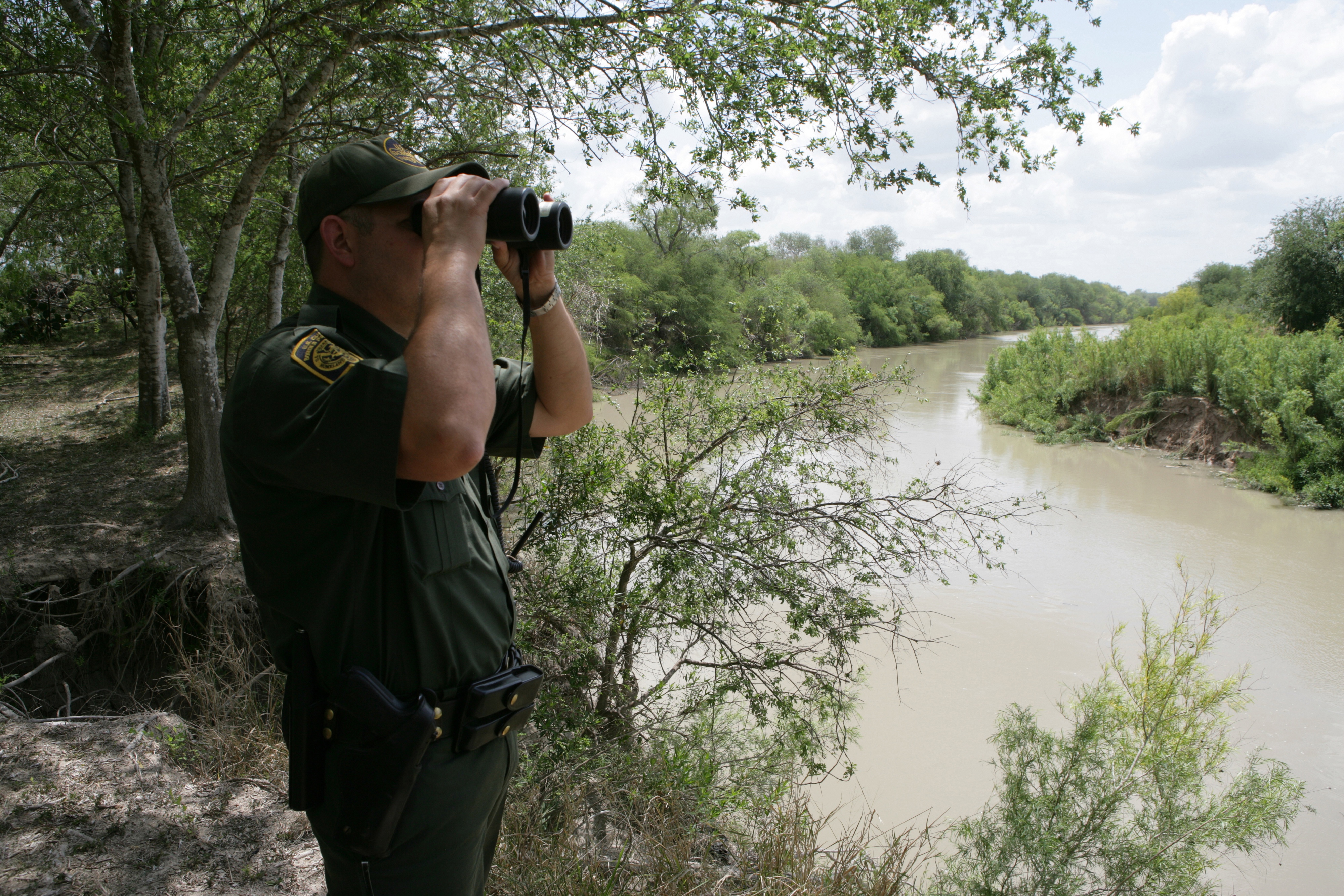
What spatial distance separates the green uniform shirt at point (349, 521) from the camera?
3.30 feet

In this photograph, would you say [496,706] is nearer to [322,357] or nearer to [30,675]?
[322,357]

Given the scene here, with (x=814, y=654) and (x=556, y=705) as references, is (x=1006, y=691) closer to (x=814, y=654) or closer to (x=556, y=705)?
(x=814, y=654)

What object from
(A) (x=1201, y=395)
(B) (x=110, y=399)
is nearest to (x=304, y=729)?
(B) (x=110, y=399)

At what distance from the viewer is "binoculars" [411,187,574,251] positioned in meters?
1.20

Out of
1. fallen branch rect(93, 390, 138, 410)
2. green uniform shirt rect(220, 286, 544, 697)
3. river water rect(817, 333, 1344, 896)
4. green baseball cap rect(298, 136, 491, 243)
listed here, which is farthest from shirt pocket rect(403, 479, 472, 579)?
fallen branch rect(93, 390, 138, 410)

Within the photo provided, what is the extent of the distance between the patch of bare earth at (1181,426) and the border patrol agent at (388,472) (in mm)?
15845

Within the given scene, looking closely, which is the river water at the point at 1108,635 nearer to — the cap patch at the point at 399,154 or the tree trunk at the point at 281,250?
the cap patch at the point at 399,154

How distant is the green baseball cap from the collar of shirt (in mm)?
105

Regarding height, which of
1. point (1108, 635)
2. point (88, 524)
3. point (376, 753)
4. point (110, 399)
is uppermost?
point (376, 753)

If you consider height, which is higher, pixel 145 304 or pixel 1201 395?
pixel 145 304

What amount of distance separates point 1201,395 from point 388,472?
57.5 ft

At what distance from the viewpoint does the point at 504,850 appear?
2.19 m

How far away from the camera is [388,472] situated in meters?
1.00

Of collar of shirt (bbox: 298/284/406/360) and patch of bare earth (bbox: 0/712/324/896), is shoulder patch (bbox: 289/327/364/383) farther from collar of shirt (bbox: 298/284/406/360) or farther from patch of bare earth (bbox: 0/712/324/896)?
patch of bare earth (bbox: 0/712/324/896)
